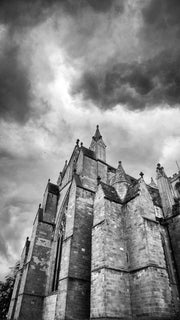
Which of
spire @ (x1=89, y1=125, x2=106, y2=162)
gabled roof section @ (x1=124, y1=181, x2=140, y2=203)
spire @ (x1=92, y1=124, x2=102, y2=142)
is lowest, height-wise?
gabled roof section @ (x1=124, y1=181, x2=140, y2=203)

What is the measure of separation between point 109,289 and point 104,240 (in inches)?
90.3

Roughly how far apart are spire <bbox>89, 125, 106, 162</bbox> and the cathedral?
49.5 inches

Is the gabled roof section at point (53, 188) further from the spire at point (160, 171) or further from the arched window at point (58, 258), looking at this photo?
the spire at point (160, 171)

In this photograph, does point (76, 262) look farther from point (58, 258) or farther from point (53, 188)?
point (53, 188)

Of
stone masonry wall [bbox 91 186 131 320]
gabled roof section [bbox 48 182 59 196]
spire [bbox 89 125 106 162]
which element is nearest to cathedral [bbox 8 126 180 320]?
stone masonry wall [bbox 91 186 131 320]

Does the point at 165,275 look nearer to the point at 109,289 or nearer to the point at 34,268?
the point at 109,289

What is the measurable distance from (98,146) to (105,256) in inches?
481

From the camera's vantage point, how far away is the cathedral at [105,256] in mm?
10328

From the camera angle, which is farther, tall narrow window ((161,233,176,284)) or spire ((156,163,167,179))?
spire ((156,163,167,179))

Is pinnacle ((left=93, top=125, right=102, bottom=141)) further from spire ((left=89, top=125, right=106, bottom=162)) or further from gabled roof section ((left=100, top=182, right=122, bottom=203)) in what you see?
gabled roof section ((left=100, top=182, right=122, bottom=203))

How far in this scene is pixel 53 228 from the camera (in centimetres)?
1936

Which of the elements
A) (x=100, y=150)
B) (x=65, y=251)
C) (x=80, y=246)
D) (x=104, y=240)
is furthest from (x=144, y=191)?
(x=100, y=150)

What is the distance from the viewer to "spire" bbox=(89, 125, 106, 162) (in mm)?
20984

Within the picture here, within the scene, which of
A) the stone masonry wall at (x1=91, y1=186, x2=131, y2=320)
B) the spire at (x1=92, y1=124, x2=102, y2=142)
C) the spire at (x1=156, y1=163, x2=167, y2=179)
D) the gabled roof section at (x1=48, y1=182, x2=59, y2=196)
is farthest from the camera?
the spire at (x1=92, y1=124, x2=102, y2=142)
